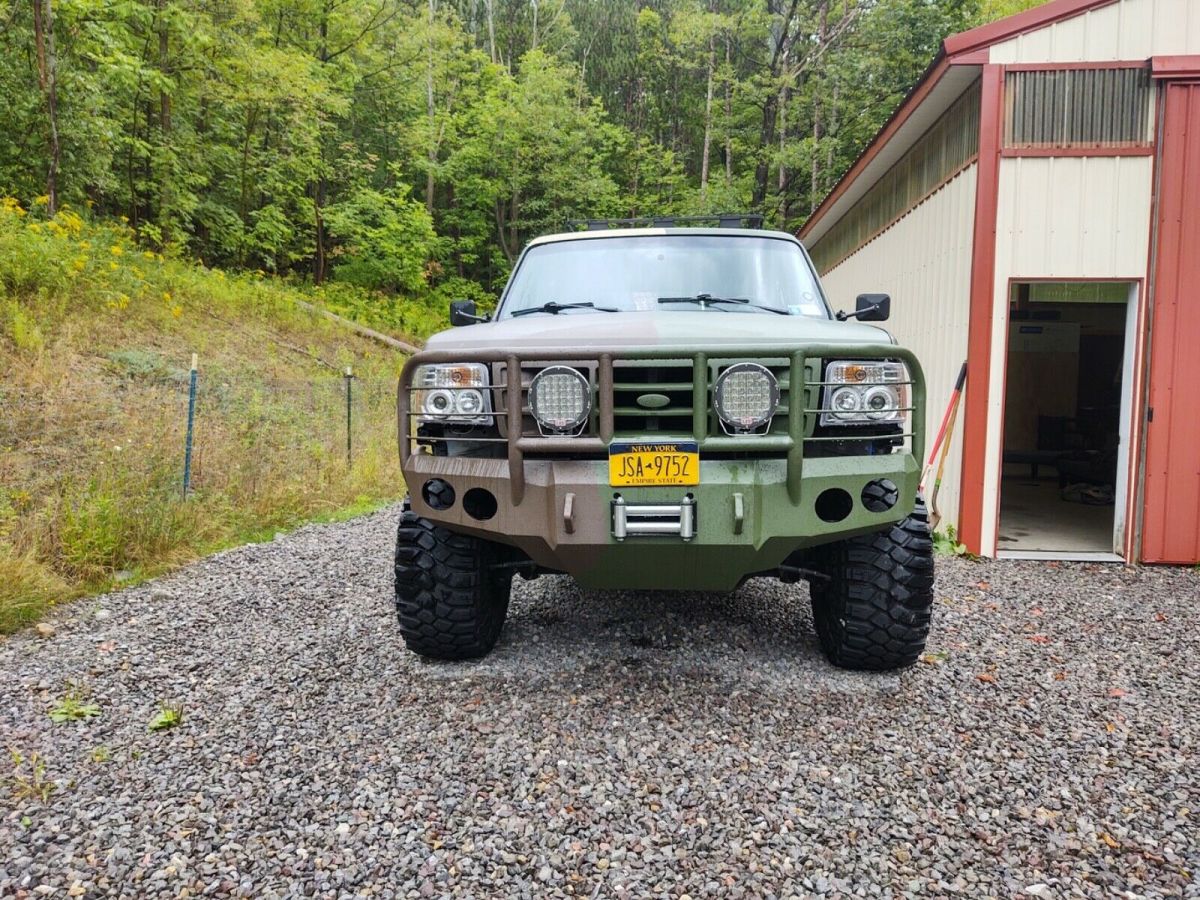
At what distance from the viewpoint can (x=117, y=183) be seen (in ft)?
42.8

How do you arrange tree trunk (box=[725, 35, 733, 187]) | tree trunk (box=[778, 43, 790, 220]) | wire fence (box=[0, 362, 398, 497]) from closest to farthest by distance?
1. wire fence (box=[0, 362, 398, 497])
2. tree trunk (box=[778, 43, 790, 220])
3. tree trunk (box=[725, 35, 733, 187])

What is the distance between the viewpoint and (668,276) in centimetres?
364

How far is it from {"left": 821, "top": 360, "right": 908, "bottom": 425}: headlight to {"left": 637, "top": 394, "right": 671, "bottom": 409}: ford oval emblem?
575mm

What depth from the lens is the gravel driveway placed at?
1.91 metres

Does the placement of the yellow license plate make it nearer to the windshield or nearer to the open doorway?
the windshield

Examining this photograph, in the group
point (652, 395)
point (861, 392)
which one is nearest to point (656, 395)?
point (652, 395)

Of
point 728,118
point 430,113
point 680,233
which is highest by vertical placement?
point 728,118

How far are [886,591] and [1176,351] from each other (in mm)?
4337

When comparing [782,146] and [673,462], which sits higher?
[782,146]

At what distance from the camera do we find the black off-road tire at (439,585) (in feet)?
9.97

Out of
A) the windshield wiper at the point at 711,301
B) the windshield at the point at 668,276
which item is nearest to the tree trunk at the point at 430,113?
the windshield at the point at 668,276

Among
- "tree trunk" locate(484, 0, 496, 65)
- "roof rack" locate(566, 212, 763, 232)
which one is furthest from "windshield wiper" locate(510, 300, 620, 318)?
"tree trunk" locate(484, 0, 496, 65)

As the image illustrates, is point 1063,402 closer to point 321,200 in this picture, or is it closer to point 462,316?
point 462,316

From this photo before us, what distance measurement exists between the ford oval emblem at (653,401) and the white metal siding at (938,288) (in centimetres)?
318
